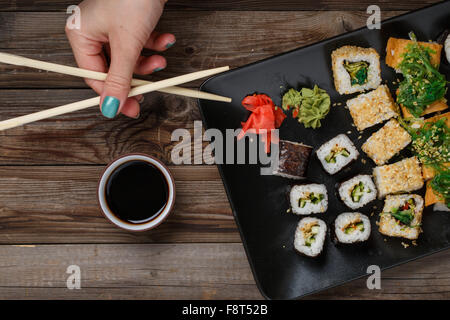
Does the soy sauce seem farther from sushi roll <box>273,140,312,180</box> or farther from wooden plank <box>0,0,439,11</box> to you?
wooden plank <box>0,0,439,11</box>

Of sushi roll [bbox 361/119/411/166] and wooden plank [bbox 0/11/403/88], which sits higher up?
wooden plank [bbox 0/11/403/88]

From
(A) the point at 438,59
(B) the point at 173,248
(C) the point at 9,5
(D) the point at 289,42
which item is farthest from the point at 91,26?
(A) the point at 438,59

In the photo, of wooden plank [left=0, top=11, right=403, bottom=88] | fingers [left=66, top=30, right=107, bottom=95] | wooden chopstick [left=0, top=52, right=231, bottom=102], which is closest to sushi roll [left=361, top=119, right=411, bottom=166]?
wooden plank [left=0, top=11, right=403, bottom=88]

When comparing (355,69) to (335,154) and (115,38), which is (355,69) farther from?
(115,38)

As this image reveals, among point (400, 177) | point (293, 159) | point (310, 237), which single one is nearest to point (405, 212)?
point (400, 177)

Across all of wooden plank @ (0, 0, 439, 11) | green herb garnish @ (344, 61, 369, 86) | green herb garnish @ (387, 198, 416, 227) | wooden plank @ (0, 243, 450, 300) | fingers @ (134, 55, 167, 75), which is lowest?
wooden plank @ (0, 243, 450, 300)

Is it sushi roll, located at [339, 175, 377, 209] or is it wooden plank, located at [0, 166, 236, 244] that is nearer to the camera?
sushi roll, located at [339, 175, 377, 209]

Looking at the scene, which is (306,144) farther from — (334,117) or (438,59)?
(438,59)
